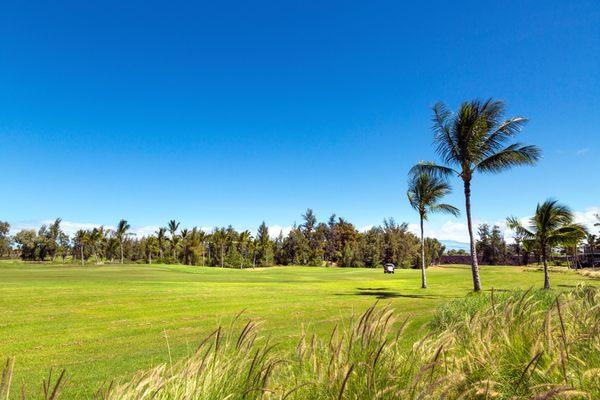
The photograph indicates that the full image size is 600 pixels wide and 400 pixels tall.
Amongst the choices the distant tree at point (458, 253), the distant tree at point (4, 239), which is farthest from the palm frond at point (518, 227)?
the distant tree at point (4, 239)

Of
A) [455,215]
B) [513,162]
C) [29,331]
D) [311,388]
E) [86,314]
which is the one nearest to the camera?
[311,388]

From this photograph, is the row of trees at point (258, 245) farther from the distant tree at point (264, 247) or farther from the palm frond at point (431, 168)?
the palm frond at point (431, 168)

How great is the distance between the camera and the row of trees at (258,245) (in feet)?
305

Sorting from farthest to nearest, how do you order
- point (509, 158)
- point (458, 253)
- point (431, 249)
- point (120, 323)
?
point (458, 253) < point (431, 249) < point (509, 158) < point (120, 323)

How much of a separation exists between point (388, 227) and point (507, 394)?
109677mm

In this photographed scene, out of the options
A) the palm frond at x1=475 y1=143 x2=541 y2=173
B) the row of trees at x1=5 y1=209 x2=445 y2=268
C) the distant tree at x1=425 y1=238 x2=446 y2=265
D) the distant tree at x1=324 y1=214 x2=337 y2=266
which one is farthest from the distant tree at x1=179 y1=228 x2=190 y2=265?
the palm frond at x1=475 y1=143 x2=541 y2=173

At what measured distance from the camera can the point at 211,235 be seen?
104 metres

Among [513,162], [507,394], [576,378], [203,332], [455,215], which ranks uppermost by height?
[513,162]

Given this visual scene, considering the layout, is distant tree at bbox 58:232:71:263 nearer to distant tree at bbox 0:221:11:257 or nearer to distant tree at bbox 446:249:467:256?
distant tree at bbox 0:221:11:257

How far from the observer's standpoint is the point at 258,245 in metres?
95.9

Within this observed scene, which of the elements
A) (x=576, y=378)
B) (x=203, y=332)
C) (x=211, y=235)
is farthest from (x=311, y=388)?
(x=211, y=235)

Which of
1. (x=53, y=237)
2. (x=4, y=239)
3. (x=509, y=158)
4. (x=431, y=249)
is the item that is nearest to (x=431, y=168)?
(x=509, y=158)

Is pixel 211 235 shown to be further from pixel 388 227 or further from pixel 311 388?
pixel 311 388

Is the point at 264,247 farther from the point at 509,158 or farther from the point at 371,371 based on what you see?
the point at 371,371
